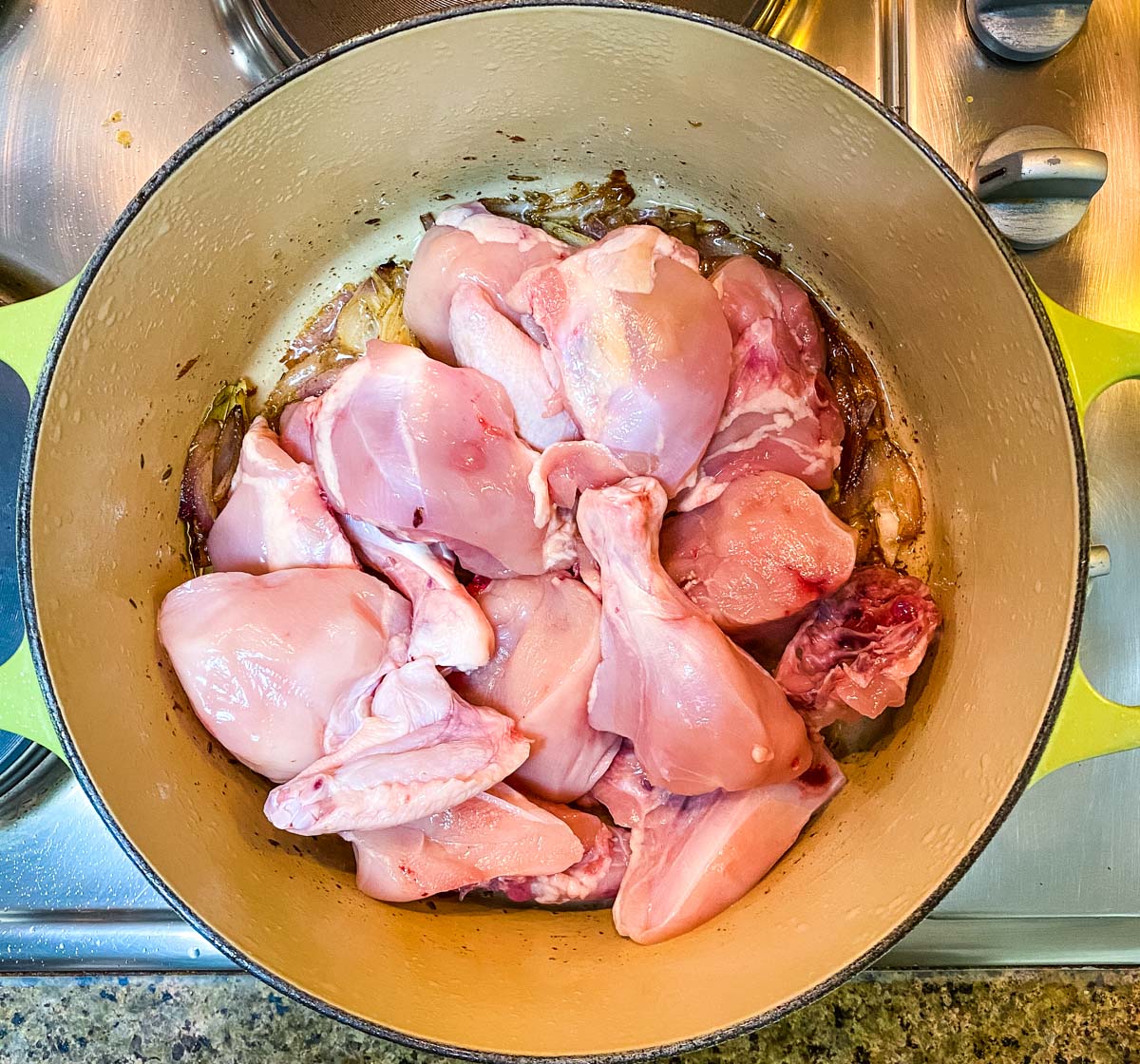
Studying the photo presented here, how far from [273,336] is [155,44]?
43cm

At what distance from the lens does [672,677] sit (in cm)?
96

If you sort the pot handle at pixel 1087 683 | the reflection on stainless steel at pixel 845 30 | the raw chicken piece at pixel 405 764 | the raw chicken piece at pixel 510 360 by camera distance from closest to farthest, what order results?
the pot handle at pixel 1087 683 < the raw chicken piece at pixel 405 764 < the raw chicken piece at pixel 510 360 < the reflection on stainless steel at pixel 845 30

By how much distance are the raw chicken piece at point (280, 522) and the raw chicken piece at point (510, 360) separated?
0.25 m

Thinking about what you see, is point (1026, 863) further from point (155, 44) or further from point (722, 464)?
point (155, 44)

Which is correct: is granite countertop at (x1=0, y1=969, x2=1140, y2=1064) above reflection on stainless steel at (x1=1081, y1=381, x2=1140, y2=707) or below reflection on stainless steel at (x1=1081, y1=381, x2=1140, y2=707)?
below

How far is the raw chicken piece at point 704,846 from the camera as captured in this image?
98 centimetres

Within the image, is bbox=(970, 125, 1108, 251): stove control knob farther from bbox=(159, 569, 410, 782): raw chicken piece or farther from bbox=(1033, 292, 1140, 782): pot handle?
bbox=(159, 569, 410, 782): raw chicken piece

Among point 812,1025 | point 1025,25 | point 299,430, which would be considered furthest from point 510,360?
point 812,1025

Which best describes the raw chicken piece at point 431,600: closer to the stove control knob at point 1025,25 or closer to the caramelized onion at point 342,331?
the caramelized onion at point 342,331

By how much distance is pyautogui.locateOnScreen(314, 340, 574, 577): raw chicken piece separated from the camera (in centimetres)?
100

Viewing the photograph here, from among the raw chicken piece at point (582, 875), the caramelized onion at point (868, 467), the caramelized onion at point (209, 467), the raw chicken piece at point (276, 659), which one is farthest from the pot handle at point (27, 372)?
the caramelized onion at point (868, 467)

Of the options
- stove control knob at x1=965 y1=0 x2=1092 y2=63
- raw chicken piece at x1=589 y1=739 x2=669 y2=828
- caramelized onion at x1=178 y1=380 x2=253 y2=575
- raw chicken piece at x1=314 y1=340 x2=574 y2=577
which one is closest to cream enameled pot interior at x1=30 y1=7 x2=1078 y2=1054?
caramelized onion at x1=178 y1=380 x2=253 y2=575

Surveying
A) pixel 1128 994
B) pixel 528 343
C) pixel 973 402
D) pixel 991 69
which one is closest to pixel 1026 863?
pixel 1128 994

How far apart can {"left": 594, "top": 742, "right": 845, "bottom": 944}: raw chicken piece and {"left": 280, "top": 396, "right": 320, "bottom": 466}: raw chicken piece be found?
0.61 meters
